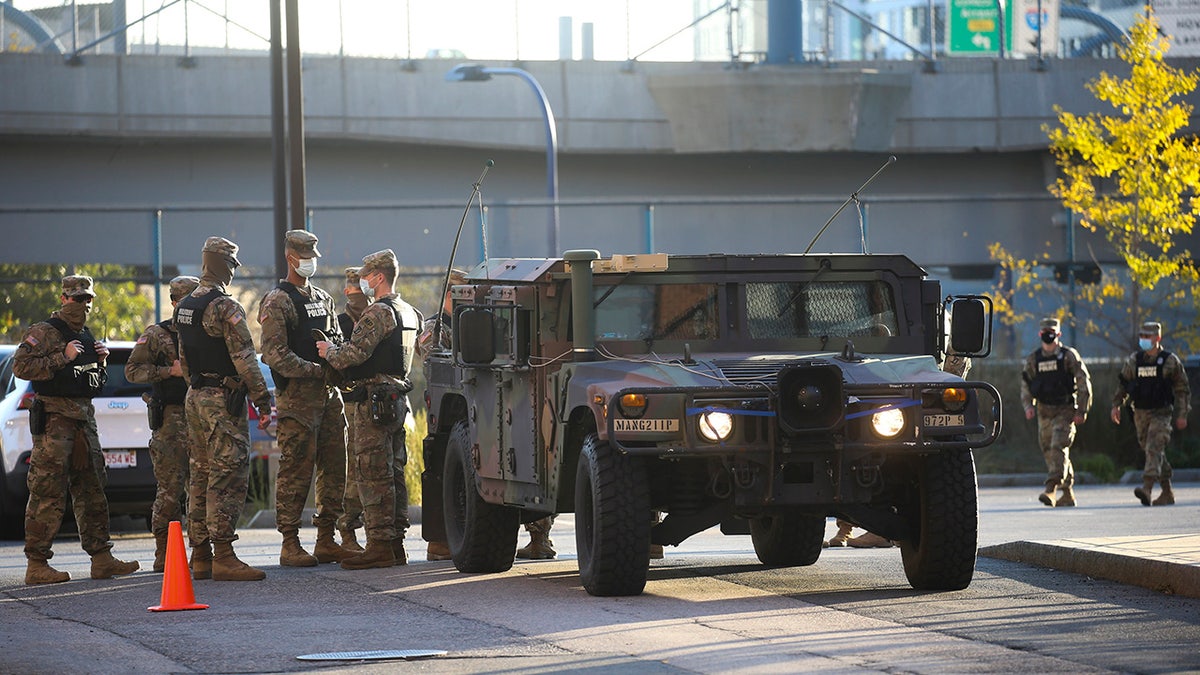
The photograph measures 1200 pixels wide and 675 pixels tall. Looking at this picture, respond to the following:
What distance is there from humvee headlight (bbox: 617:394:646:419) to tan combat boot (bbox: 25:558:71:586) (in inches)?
168

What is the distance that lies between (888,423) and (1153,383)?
997 centimetres

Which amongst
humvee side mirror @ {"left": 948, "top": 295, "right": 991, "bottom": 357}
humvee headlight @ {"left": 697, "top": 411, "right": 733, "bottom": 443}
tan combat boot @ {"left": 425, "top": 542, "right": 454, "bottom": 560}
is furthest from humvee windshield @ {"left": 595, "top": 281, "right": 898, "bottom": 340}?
tan combat boot @ {"left": 425, "top": 542, "right": 454, "bottom": 560}

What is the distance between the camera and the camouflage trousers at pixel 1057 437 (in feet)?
63.9

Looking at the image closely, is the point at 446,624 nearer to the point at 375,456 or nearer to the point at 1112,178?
the point at 375,456

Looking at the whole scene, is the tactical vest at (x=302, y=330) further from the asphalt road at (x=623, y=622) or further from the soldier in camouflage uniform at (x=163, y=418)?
the asphalt road at (x=623, y=622)

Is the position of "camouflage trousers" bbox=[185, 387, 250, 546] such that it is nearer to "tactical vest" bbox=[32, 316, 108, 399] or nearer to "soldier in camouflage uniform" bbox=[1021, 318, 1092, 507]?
"tactical vest" bbox=[32, 316, 108, 399]

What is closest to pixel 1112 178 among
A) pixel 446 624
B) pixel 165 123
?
pixel 165 123

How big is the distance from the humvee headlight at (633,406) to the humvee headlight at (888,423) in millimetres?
1229

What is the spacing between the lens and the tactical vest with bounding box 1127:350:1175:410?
788 inches

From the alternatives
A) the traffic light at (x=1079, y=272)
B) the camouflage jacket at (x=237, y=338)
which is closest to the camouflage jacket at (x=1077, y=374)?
the camouflage jacket at (x=237, y=338)

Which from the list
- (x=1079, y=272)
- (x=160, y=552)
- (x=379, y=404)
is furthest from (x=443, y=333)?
(x=1079, y=272)

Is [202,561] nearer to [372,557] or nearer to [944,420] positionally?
[372,557]

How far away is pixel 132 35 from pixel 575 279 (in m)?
22.7

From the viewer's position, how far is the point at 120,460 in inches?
659
